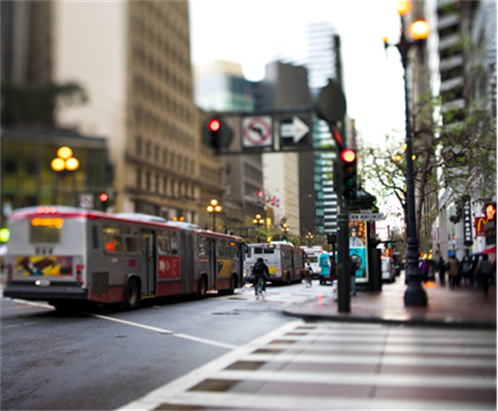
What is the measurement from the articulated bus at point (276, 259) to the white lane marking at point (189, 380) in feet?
95.9

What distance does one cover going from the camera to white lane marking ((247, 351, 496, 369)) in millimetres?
7703

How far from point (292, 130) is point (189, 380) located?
4.97 meters

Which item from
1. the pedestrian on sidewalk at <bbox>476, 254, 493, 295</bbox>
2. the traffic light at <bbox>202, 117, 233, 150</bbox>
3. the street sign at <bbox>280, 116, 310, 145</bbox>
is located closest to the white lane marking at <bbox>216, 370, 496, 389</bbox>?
the street sign at <bbox>280, 116, 310, 145</bbox>

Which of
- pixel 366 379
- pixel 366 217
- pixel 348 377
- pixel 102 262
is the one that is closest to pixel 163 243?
pixel 102 262

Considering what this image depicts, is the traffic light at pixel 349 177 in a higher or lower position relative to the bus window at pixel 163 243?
higher

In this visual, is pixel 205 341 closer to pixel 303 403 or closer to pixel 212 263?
pixel 303 403

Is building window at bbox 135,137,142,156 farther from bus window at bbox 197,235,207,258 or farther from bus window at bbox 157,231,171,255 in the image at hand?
bus window at bbox 197,235,207,258

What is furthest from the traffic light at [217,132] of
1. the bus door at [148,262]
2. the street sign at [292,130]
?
the bus door at [148,262]

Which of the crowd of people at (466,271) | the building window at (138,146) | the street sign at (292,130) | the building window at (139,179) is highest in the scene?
the street sign at (292,130)

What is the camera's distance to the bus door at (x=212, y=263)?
95.0ft

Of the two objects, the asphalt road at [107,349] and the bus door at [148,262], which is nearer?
the asphalt road at [107,349]

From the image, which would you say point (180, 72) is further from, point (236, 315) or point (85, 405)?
point (236, 315)

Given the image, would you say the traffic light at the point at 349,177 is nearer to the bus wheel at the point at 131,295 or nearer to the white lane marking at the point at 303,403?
the bus wheel at the point at 131,295

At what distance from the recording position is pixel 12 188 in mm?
2471
